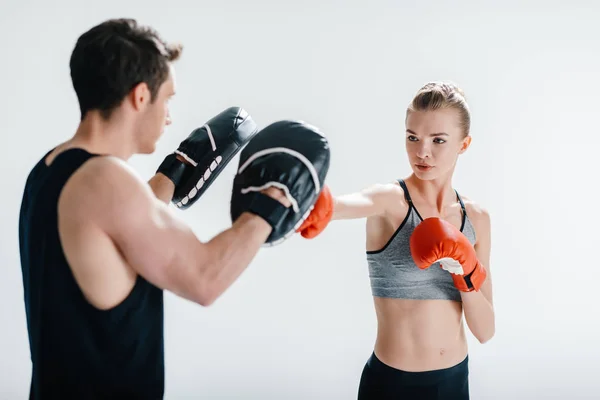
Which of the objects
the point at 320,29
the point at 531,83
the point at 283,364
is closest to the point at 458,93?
the point at 320,29

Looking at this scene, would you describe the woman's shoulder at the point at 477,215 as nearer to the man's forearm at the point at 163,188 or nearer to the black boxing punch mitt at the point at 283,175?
the black boxing punch mitt at the point at 283,175

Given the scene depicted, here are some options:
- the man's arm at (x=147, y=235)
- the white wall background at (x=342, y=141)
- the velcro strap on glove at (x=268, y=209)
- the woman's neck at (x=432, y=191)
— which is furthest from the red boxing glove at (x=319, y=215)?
the white wall background at (x=342, y=141)

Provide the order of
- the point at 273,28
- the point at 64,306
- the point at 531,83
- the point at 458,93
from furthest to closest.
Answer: the point at 531,83 < the point at 273,28 < the point at 458,93 < the point at 64,306

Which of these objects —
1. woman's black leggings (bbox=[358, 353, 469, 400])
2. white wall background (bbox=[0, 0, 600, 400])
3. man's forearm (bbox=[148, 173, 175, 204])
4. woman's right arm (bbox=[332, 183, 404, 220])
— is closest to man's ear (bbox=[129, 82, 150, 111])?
man's forearm (bbox=[148, 173, 175, 204])

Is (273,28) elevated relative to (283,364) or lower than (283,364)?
elevated

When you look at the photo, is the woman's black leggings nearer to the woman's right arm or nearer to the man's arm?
the woman's right arm

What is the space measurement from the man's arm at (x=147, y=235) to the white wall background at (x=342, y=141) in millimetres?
1951

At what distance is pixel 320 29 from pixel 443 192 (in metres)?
1.60

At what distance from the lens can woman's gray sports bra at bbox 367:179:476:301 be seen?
198 centimetres

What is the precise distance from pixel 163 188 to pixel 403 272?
773 mm

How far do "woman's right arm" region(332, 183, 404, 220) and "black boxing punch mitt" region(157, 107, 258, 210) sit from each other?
385mm

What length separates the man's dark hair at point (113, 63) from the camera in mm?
1333

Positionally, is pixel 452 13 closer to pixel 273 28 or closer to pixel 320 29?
pixel 320 29

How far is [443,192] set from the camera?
2105 mm
